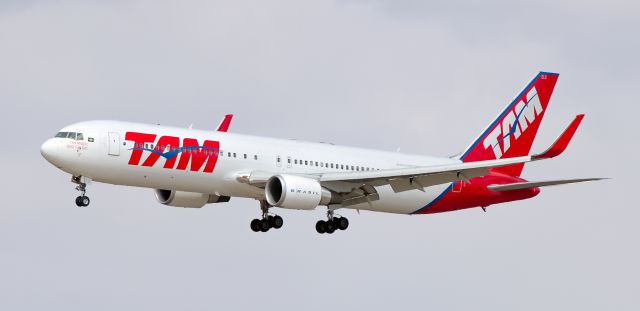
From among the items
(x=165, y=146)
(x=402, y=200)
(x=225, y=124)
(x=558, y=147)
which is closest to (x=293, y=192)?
(x=165, y=146)

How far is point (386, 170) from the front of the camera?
62.0 metres

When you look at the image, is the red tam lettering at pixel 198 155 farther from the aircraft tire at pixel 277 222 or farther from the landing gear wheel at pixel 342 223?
the landing gear wheel at pixel 342 223

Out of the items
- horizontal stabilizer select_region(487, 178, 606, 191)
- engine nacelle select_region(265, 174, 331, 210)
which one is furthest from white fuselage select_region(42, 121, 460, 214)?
horizontal stabilizer select_region(487, 178, 606, 191)

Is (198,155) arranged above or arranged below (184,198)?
below

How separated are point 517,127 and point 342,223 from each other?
471 inches

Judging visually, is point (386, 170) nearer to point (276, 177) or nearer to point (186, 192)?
point (276, 177)

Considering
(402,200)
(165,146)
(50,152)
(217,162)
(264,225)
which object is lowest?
(264,225)

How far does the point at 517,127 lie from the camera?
71.1 meters

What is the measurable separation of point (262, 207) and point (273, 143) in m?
3.27

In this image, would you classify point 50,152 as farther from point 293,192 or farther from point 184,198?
point 293,192

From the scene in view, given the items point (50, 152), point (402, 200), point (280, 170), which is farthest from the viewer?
point (402, 200)

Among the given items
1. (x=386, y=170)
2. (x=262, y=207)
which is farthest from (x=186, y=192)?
(x=386, y=170)

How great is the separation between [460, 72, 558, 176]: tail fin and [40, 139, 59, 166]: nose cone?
21.1 meters

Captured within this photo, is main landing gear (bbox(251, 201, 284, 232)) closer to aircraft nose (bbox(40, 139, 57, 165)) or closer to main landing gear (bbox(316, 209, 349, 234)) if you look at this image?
main landing gear (bbox(316, 209, 349, 234))
